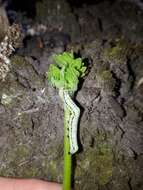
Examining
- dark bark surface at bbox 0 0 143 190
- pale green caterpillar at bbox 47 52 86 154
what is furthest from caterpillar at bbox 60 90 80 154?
dark bark surface at bbox 0 0 143 190

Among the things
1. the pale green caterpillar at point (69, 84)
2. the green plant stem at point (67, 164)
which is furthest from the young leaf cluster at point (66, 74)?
the green plant stem at point (67, 164)

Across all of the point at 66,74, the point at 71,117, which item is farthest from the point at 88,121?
the point at 66,74

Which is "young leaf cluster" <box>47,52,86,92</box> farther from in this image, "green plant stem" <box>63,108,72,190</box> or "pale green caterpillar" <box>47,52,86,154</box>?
"green plant stem" <box>63,108,72,190</box>

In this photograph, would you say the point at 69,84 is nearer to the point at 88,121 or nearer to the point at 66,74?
the point at 66,74

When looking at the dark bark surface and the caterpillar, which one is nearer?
the caterpillar

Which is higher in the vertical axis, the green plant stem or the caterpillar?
the caterpillar

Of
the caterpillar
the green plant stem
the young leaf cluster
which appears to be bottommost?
the green plant stem

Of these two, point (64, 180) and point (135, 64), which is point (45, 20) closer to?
point (135, 64)
